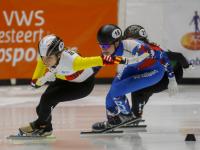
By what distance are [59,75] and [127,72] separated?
3.10 ft

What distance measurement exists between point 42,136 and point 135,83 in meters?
1.17

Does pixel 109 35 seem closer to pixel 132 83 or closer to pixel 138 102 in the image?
pixel 132 83

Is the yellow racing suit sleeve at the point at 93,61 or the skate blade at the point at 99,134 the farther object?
the skate blade at the point at 99,134

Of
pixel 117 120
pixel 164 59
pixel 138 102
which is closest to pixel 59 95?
pixel 117 120

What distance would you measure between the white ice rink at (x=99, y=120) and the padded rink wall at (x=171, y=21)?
125 cm

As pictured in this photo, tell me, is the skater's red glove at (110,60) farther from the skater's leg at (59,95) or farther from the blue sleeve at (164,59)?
the blue sleeve at (164,59)

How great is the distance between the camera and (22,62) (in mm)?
8969

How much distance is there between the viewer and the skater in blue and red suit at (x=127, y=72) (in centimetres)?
410

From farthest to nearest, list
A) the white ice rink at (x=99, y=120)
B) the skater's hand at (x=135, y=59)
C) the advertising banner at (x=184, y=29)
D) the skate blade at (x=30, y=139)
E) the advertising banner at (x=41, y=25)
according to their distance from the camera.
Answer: the advertising banner at (x=41, y=25) < the advertising banner at (x=184, y=29) < the skate blade at (x=30, y=139) < the white ice rink at (x=99, y=120) < the skater's hand at (x=135, y=59)

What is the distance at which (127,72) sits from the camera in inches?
180

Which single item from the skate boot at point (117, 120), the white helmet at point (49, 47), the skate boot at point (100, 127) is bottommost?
the skate boot at point (100, 127)

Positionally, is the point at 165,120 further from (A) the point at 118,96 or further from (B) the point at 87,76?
(B) the point at 87,76

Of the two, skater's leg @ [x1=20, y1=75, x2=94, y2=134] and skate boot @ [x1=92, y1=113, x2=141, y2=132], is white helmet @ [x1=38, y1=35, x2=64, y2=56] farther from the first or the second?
skate boot @ [x1=92, y1=113, x2=141, y2=132]

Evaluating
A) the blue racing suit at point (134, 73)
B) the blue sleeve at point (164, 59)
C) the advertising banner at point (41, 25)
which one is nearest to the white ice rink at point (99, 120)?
the blue racing suit at point (134, 73)
